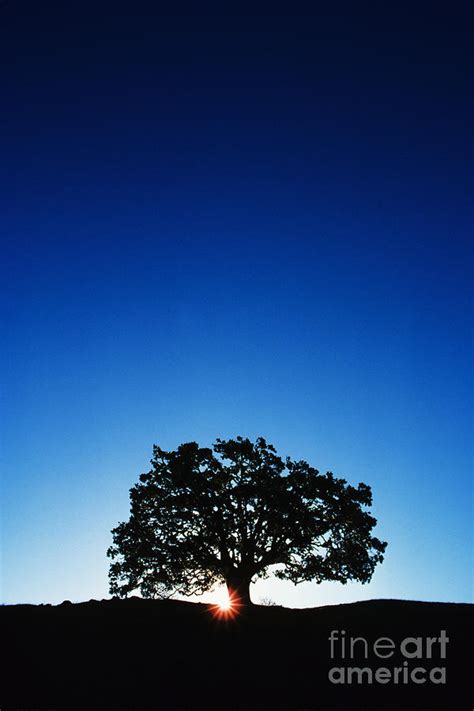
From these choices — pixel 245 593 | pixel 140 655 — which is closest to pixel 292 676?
pixel 140 655

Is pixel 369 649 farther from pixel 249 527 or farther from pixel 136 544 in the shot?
pixel 136 544

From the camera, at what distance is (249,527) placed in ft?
115

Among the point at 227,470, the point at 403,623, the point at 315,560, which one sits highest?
the point at 227,470

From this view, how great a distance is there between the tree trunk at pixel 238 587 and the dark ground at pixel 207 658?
5389mm

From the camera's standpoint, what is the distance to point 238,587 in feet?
112

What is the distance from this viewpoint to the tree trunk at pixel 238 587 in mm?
33594

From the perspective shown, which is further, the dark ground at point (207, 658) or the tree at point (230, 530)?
the tree at point (230, 530)

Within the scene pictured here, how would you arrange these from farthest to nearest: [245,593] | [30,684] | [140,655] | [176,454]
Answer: [176,454] → [245,593] → [140,655] → [30,684]

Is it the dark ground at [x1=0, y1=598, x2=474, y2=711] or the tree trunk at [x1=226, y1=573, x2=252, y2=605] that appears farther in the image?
the tree trunk at [x1=226, y1=573, x2=252, y2=605]

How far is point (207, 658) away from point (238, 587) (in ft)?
43.7

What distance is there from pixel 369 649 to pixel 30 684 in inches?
515

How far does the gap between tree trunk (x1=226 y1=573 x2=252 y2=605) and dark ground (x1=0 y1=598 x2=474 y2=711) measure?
5.39 meters

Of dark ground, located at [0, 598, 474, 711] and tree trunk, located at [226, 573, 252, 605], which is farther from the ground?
tree trunk, located at [226, 573, 252, 605]

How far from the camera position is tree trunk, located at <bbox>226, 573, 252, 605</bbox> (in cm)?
3359
